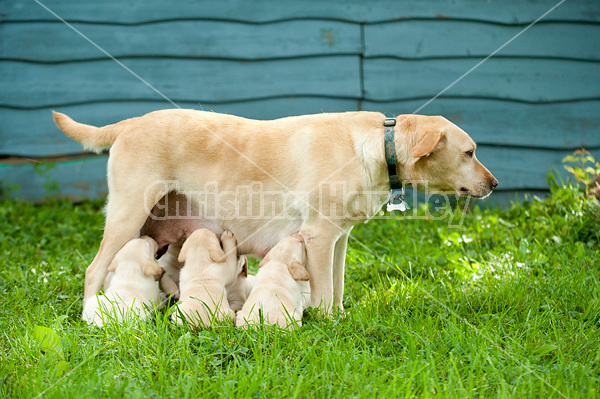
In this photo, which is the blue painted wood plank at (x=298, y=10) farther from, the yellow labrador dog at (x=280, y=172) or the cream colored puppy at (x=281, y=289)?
the cream colored puppy at (x=281, y=289)

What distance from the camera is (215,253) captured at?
Answer: 3268 millimetres

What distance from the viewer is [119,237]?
11.1 ft

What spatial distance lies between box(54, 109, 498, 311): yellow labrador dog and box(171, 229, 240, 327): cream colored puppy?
0.26 metres

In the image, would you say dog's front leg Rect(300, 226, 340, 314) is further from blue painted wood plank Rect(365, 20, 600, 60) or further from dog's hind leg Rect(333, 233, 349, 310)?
blue painted wood plank Rect(365, 20, 600, 60)

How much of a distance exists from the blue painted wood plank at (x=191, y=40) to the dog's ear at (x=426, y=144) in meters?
3.41

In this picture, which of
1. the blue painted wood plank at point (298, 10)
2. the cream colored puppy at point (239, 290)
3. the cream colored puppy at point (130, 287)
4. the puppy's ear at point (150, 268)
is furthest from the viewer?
the blue painted wood plank at point (298, 10)

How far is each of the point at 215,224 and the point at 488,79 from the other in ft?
13.9

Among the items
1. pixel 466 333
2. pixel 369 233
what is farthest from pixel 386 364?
pixel 369 233

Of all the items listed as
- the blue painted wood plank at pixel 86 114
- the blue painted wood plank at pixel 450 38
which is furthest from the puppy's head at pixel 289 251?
the blue painted wood plank at pixel 450 38

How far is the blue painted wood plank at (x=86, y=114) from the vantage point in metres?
6.32

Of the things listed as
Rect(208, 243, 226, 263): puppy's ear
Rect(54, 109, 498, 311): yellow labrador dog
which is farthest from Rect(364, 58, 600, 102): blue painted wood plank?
Rect(208, 243, 226, 263): puppy's ear

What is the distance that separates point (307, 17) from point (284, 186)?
11.4 ft

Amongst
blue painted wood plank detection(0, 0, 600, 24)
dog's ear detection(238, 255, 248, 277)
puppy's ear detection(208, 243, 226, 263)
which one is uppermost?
blue painted wood plank detection(0, 0, 600, 24)

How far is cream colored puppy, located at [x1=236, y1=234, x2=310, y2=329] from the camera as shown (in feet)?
9.27
